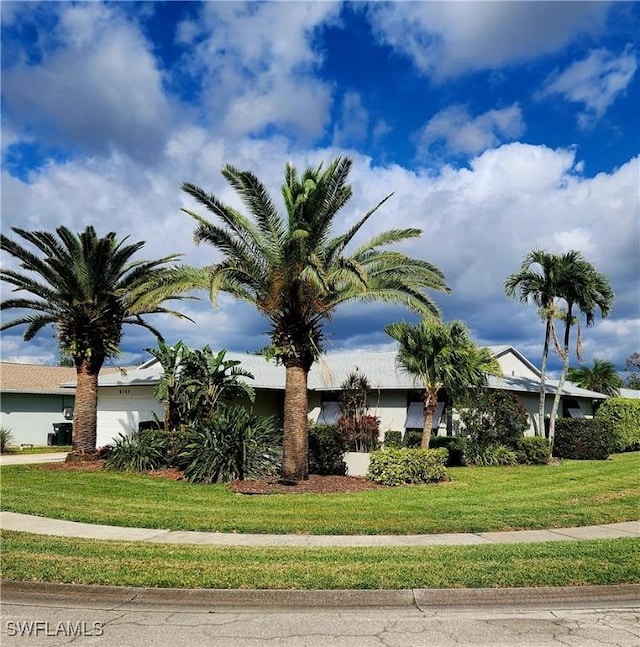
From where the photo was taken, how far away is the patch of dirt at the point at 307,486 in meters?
13.7

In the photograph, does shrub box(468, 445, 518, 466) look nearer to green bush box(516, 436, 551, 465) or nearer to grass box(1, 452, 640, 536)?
green bush box(516, 436, 551, 465)

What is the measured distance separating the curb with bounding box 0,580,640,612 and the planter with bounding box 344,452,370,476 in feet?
39.3

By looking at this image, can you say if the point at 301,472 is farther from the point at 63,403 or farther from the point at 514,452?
the point at 63,403

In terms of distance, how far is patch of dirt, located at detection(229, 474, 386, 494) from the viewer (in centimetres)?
1372

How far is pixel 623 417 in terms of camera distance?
28.7 meters

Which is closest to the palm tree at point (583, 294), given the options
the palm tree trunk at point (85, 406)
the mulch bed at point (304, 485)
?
the mulch bed at point (304, 485)

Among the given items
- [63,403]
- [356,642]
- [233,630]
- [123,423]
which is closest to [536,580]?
[356,642]

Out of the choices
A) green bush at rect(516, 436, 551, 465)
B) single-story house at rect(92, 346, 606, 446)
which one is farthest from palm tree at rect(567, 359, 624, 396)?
green bush at rect(516, 436, 551, 465)

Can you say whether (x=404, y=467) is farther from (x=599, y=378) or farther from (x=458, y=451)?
(x=599, y=378)

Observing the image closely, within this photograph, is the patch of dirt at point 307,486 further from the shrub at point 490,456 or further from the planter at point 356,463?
the shrub at point 490,456

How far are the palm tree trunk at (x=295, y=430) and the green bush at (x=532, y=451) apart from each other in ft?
33.4

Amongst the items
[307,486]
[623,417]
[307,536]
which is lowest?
[307,486]

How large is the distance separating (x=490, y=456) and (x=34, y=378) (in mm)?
24915

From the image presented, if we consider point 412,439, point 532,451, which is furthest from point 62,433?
point 532,451
